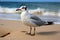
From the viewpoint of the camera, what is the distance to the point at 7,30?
22.5 ft

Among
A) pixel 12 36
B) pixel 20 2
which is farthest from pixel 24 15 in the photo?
pixel 20 2

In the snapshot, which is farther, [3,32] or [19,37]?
[3,32]

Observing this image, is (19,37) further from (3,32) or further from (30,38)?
(3,32)

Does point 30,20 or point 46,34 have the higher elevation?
point 30,20

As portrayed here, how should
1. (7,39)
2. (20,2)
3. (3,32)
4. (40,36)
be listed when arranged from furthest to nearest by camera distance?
(20,2) → (3,32) → (40,36) → (7,39)

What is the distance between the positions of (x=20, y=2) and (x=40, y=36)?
19.2 meters

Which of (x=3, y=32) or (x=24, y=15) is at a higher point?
(x=24, y=15)

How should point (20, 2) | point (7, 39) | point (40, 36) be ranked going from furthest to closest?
point (20, 2)
point (40, 36)
point (7, 39)

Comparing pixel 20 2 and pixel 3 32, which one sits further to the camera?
pixel 20 2

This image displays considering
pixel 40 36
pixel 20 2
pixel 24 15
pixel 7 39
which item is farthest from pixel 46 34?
pixel 20 2

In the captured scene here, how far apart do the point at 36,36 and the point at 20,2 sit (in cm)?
1921

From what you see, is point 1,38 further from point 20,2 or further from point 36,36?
point 20,2

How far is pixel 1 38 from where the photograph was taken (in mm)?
5762

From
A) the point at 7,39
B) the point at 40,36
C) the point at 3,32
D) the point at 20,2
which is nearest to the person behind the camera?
the point at 7,39
